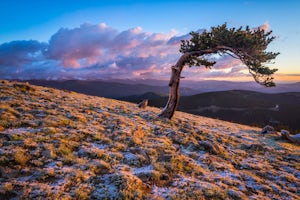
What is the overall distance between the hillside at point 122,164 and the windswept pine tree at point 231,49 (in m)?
5.84

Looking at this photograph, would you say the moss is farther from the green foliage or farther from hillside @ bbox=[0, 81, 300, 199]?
the green foliage

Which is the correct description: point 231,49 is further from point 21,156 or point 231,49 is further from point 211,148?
point 21,156

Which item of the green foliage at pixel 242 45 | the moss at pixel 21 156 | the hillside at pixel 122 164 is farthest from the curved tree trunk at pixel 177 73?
the moss at pixel 21 156

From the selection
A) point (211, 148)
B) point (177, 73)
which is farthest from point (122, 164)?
point (177, 73)

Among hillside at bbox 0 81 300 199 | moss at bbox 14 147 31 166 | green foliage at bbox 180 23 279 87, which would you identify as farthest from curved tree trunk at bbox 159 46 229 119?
moss at bbox 14 147 31 166

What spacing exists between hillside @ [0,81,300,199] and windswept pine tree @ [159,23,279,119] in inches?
230

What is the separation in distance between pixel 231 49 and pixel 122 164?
43.7ft

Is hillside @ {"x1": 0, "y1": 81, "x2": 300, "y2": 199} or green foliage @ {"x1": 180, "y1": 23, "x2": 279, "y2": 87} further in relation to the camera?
green foliage @ {"x1": 180, "y1": 23, "x2": 279, "y2": 87}

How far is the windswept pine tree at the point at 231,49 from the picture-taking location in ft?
49.2

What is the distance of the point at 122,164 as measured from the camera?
7.52m

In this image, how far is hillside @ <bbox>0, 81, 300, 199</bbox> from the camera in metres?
5.69

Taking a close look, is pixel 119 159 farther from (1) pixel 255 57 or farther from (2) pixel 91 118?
(1) pixel 255 57

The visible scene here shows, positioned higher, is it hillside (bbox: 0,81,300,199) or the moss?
the moss

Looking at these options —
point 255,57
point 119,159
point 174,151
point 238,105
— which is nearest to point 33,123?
point 119,159
